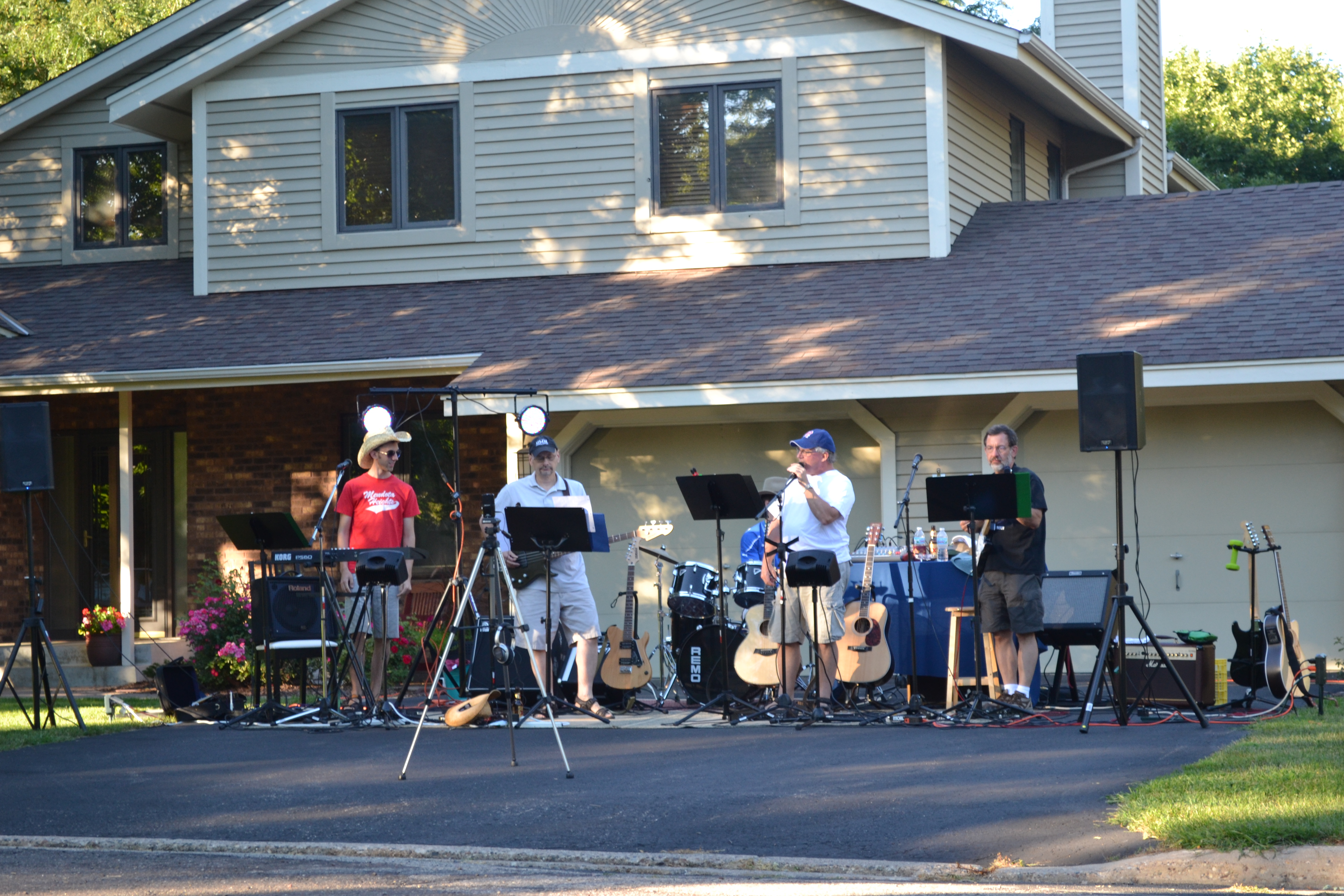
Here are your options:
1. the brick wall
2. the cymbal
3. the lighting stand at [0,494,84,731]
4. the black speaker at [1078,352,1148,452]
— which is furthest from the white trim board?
the black speaker at [1078,352,1148,452]

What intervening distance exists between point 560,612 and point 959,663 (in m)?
2.70

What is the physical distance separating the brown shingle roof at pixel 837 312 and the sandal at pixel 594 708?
9.58 ft

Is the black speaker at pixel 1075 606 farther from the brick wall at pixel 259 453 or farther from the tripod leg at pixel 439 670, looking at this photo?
the brick wall at pixel 259 453

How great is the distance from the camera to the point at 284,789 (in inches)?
293

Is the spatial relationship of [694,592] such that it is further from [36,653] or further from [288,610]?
[36,653]

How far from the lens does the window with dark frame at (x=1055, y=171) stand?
17.2 meters

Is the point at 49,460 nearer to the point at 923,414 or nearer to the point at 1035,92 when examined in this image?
the point at 923,414

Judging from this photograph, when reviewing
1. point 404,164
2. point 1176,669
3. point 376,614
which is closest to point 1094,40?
point 404,164

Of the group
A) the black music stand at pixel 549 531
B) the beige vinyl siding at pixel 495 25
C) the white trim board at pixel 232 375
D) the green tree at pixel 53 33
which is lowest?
the black music stand at pixel 549 531

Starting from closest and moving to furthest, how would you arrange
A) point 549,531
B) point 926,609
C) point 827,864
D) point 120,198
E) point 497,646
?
point 827,864 → point 497,646 → point 549,531 → point 926,609 → point 120,198

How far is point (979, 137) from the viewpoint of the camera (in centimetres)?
1502

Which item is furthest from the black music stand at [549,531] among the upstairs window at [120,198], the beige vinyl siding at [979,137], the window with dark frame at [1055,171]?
the window with dark frame at [1055,171]

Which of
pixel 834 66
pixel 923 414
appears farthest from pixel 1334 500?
pixel 834 66

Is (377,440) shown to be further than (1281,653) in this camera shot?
Yes
